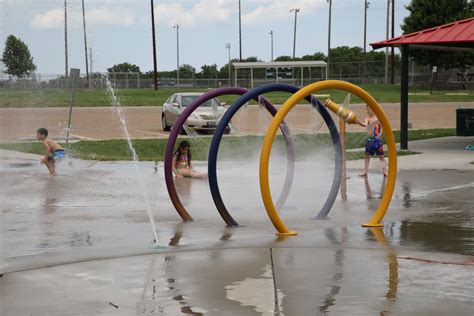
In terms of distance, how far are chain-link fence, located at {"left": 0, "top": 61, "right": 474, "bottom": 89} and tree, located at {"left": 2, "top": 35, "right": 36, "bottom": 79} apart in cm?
1778

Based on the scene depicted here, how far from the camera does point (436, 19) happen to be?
6488 centimetres

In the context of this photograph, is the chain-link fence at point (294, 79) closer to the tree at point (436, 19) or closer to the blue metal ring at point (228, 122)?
the tree at point (436, 19)

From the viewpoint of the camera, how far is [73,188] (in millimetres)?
13578

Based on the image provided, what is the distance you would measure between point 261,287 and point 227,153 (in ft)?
36.9

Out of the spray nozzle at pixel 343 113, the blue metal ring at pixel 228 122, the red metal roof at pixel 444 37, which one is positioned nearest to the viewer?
the blue metal ring at pixel 228 122

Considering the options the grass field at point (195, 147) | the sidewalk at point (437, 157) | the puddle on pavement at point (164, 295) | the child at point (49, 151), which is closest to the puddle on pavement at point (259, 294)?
the puddle on pavement at point (164, 295)

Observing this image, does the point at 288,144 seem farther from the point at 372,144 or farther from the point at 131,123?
the point at 131,123

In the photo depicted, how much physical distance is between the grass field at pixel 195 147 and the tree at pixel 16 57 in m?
14.5

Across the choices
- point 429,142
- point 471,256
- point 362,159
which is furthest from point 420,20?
point 471,256

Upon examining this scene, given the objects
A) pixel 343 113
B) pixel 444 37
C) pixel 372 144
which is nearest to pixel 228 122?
pixel 343 113

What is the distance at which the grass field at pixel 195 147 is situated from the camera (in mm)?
18453

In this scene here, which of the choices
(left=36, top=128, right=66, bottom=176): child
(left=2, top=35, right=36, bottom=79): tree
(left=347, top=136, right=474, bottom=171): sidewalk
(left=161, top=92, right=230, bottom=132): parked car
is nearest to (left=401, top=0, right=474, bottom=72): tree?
(left=2, top=35, right=36, bottom=79): tree

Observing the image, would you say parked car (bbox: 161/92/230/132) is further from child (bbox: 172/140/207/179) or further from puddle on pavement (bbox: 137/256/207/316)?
puddle on pavement (bbox: 137/256/207/316)

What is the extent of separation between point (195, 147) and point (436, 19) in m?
47.7
